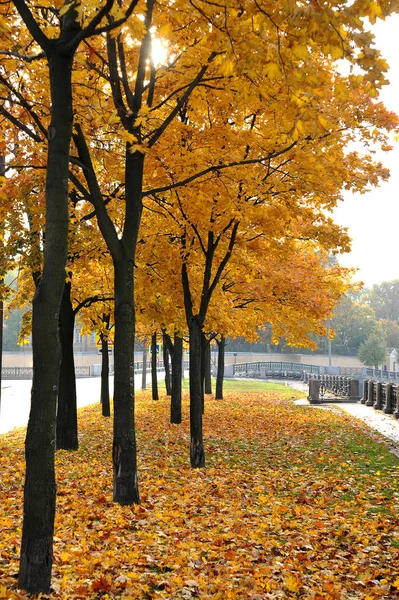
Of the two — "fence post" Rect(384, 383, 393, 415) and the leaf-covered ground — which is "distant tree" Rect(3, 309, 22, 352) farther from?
the leaf-covered ground

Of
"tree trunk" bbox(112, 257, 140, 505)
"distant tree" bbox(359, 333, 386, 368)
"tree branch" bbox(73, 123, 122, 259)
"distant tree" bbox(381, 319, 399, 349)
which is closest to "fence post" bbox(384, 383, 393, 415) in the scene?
"tree trunk" bbox(112, 257, 140, 505)

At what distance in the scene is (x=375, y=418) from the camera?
69.7 feet

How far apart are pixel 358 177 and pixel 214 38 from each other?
6.10 m

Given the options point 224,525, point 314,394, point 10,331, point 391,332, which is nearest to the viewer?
point 224,525

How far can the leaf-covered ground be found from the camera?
5043 millimetres

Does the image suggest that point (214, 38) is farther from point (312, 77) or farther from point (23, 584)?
point (23, 584)

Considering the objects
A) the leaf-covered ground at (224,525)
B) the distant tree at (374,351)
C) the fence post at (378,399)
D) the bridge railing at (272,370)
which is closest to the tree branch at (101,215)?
the leaf-covered ground at (224,525)

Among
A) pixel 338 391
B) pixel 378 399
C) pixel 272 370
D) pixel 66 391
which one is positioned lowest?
pixel 272 370

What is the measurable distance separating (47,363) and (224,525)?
338cm

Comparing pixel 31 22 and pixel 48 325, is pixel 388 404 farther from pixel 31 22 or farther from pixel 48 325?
pixel 31 22

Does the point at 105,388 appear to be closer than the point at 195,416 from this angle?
A: No

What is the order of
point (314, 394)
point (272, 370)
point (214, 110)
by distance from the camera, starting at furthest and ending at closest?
point (272, 370) < point (314, 394) < point (214, 110)

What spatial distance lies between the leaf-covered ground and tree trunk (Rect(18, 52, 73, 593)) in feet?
1.00

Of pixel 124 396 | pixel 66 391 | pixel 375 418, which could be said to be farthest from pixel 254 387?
pixel 124 396
